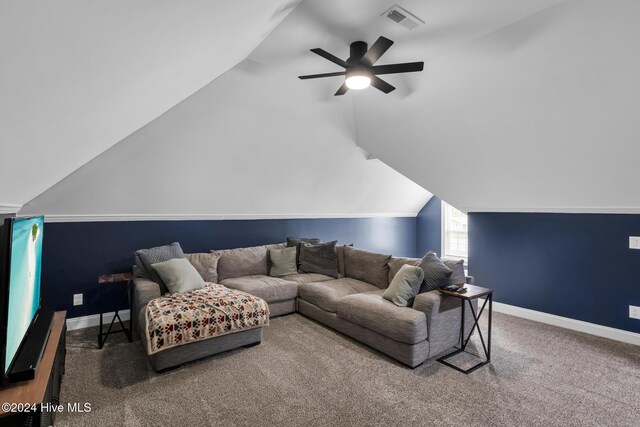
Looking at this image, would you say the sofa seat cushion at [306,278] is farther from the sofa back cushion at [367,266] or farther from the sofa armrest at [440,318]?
the sofa armrest at [440,318]

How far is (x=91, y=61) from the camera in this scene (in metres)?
1.09

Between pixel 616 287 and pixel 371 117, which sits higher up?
pixel 371 117

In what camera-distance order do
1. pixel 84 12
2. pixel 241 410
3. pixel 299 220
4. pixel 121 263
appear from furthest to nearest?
pixel 299 220 → pixel 121 263 → pixel 241 410 → pixel 84 12

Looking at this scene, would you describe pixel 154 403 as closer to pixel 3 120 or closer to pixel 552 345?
pixel 3 120

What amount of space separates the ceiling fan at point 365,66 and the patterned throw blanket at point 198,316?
2.28m

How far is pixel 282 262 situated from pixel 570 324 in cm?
370

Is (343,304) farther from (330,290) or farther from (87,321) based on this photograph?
(87,321)

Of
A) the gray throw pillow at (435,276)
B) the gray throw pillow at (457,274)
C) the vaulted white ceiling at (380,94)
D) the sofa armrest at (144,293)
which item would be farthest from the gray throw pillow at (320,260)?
the sofa armrest at (144,293)

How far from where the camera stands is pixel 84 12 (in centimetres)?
81

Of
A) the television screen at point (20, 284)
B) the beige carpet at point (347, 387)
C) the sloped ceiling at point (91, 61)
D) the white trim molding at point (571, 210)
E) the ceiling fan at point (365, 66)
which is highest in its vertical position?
the ceiling fan at point (365, 66)

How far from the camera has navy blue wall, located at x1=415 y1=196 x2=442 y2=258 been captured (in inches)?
275

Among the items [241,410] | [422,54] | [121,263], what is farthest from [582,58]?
[121,263]

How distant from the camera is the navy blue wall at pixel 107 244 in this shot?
3.74 metres

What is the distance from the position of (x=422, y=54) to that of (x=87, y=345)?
4.47 metres
